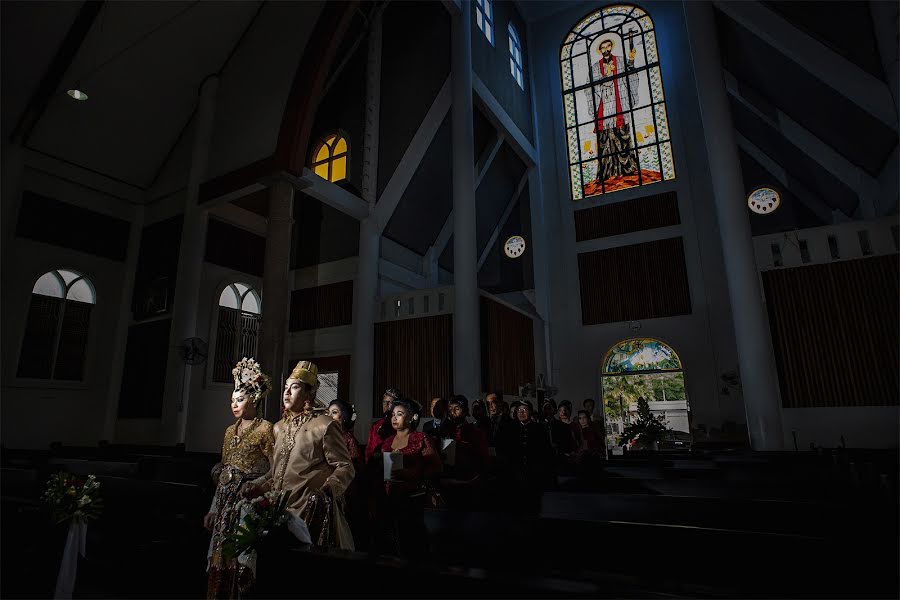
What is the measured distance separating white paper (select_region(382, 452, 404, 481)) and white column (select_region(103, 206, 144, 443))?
10417 mm

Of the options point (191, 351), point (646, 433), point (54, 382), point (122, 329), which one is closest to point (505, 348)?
point (646, 433)

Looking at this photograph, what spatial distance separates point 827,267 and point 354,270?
917cm

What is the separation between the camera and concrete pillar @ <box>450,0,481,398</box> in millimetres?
9547

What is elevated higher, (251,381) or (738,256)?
(738,256)

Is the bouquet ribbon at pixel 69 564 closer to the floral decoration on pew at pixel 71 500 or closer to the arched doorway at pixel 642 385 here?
the floral decoration on pew at pixel 71 500

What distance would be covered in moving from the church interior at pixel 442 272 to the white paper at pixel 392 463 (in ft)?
0.31

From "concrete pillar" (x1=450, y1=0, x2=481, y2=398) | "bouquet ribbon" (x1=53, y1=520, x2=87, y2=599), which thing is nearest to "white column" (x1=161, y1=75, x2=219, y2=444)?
"concrete pillar" (x1=450, y1=0, x2=481, y2=398)

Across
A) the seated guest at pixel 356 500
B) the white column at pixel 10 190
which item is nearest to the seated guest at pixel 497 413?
the seated guest at pixel 356 500

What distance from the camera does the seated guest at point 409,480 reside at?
9.82 ft

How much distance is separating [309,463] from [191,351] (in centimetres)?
863

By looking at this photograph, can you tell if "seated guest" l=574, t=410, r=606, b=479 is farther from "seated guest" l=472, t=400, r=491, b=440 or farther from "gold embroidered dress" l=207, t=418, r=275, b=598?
"gold embroidered dress" l=207, t=418, r=275, b=598

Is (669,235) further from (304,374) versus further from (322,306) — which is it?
(304,374)

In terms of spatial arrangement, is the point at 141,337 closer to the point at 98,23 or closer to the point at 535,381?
the point at 98,23

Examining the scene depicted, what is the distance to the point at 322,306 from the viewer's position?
12195 millimetres
